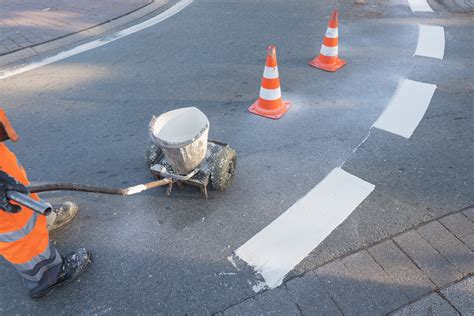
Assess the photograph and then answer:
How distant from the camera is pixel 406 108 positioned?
3.96 metres

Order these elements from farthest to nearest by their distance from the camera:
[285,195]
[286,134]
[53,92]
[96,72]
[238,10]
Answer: [238,10]
[96,72]
[53,92]
[286,134]
[285,195]

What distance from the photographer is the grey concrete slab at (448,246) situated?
232 cm

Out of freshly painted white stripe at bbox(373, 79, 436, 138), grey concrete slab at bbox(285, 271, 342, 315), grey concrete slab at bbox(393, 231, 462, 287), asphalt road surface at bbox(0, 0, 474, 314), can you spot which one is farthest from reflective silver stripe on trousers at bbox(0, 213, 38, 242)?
freshly painted white stripe at bbox(373, 79, 436, 138)

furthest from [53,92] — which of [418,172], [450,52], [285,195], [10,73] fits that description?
[450,52]

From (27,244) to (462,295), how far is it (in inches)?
105

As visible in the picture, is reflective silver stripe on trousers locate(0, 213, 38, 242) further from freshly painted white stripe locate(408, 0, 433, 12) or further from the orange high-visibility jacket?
freshly painted white stripe locate(408, 0, 433, 12)

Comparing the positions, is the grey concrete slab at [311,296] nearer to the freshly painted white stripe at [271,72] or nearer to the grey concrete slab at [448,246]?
the grey concrete slab at [448,246]

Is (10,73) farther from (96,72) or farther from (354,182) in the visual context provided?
(354,182)

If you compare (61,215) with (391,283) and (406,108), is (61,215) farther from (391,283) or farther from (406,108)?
(406,108)

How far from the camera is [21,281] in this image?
93.7 inches

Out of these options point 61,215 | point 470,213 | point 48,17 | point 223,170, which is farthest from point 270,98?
point 48,17

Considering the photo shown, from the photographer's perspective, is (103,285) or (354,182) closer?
(103,285)

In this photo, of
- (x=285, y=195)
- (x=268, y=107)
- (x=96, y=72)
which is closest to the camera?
(x=285, y=195)

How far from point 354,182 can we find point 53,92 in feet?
12.8
